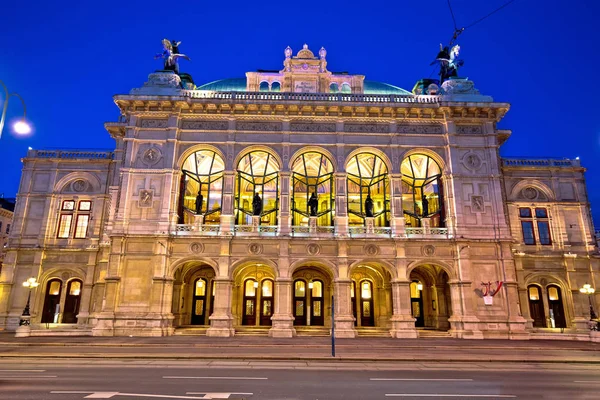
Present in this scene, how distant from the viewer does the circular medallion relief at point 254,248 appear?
93.4 ft

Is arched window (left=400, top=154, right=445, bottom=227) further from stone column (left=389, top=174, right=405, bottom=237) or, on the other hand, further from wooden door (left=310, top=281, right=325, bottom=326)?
wooden door (left=310, top=281, right=325, bottom=326)

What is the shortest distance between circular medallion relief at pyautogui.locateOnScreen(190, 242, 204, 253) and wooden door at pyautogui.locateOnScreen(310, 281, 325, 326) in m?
10.3

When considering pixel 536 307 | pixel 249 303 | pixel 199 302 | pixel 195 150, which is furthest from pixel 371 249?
pixel 536 307

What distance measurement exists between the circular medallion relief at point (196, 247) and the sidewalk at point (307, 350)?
5.78 metres

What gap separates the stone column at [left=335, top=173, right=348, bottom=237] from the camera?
28969mm

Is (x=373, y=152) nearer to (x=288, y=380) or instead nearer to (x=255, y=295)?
(x=255, y=295)

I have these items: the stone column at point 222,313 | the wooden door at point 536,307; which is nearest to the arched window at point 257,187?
the stone column at point 222,313

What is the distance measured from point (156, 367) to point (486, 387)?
11.1 m

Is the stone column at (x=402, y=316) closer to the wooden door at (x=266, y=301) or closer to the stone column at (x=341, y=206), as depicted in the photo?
the stone column at (x=341, y=206)

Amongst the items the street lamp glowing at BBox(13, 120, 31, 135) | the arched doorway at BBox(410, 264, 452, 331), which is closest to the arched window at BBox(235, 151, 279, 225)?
the arched doorway at BBox(410, 264, 452, 331)

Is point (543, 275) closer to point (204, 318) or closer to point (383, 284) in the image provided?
point (383, 284)

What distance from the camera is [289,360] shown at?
1741 centimetres

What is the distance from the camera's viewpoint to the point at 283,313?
27344 mm

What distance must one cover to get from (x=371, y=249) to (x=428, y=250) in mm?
4058
